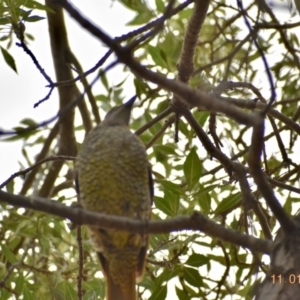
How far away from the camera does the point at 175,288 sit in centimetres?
357

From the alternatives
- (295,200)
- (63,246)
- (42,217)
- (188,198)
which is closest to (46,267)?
(63,246)

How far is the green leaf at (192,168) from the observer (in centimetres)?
332

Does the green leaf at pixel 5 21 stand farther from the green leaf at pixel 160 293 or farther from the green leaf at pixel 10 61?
the green leaf at pixel 160 293

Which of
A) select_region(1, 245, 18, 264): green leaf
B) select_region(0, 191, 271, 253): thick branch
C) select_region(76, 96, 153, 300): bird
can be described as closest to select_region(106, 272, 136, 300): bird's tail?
select_region(76, 96, 153, 300): bird

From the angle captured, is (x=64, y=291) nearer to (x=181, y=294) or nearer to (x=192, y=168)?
(x=181, y=294)

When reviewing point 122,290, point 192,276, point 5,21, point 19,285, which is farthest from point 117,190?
point 5,21

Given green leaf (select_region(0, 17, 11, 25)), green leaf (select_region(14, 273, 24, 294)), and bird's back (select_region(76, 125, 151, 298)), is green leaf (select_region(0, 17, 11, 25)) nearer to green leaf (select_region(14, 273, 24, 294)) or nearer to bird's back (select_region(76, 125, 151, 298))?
bird's back (select_region(76, 125, 151, 298))

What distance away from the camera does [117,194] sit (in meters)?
3.19

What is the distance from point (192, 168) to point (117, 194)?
39 centimetres

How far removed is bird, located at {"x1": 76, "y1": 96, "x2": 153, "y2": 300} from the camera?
10.5 ft

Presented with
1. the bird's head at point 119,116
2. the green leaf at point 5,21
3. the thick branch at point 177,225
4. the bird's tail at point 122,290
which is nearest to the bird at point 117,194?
the bird's tail at point 122,290

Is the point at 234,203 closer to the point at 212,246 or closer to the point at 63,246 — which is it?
the point at 212,246

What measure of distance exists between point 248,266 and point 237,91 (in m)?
1.08

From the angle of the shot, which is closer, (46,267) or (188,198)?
(188,198)
